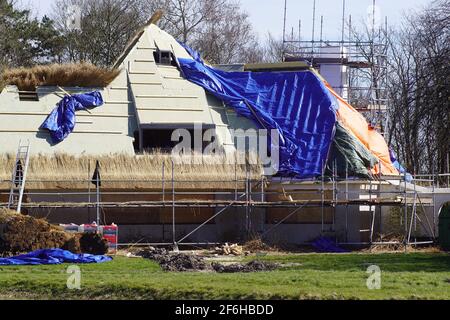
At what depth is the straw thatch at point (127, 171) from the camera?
32.2 meters

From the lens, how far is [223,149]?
34156 millimetres

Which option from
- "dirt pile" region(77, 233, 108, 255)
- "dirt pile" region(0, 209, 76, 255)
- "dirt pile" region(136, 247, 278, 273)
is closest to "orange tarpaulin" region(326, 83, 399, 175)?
"dirt pile" region(77, 233, 108, 255)

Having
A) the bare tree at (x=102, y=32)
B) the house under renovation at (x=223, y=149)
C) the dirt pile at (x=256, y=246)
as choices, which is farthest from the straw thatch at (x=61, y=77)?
the bare tree at (x=102, y=32)

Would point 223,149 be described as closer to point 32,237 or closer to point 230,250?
point 230,250

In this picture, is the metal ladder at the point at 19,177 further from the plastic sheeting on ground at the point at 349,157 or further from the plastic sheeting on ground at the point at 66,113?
the plastic sheeting on ground at the point at 349,157

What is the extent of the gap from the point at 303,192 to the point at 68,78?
908 centimetres

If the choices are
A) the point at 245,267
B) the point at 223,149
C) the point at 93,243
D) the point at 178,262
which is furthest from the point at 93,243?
the point at 223,149

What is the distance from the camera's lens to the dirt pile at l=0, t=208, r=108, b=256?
89.1 feet

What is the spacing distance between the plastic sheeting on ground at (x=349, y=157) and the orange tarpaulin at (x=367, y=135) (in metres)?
0.52

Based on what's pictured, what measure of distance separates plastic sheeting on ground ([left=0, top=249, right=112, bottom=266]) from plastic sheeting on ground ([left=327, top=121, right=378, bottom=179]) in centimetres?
1011

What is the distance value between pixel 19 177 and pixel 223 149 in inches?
269

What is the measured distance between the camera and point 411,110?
181 feet

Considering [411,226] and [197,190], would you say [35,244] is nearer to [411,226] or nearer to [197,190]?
[197,190]

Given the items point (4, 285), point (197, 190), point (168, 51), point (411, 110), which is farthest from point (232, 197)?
point (411, 110)
